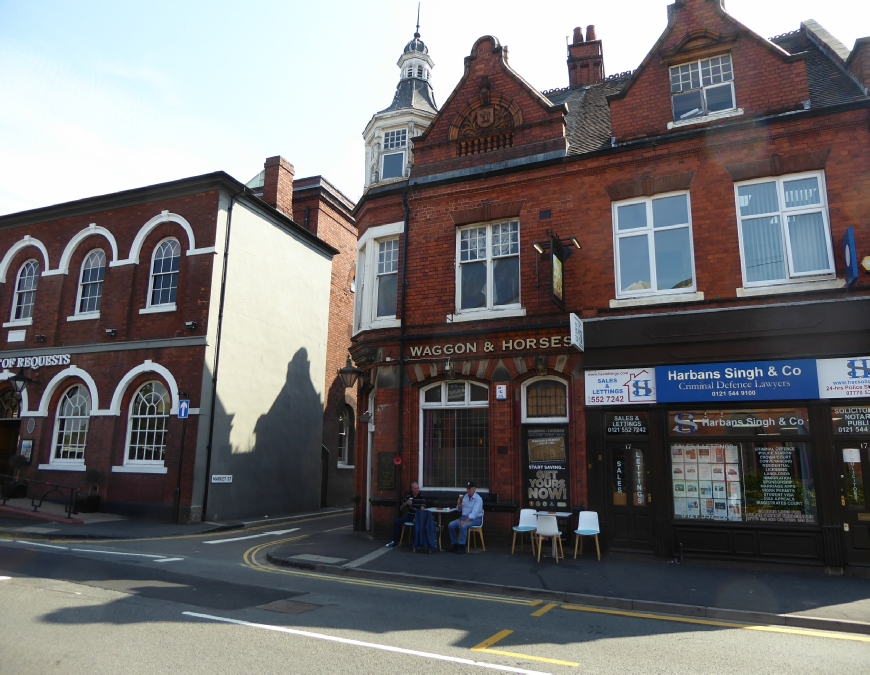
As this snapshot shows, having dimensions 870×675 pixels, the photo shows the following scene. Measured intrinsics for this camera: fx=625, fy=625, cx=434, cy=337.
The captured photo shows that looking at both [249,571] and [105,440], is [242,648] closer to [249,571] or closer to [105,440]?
[249,571]

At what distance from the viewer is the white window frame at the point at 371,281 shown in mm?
15863

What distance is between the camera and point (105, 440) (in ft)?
62.5

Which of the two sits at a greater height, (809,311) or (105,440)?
(809,311)

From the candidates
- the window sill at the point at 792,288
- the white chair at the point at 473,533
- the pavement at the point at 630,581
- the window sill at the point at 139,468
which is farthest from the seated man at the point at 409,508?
the window sill at the point at 139,468

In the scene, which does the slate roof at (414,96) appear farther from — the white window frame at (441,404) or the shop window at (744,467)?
the shop window at (744,467)

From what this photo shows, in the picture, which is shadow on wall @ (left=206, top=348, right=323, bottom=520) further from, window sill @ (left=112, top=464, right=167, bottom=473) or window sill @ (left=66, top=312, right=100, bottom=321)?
window sill @ (left=66, top=312, right=100, bottom=321)

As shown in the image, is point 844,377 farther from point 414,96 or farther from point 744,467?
point 414,96

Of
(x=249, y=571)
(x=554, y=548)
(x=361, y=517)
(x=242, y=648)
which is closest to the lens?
(x=242, y=648)

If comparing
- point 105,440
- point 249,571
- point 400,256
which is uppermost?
point 400,256

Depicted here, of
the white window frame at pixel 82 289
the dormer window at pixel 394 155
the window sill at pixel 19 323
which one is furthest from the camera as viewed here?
the window sill at pixel 19 323

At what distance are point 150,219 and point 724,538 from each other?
18.6 m

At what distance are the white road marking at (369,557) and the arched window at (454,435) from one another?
82.0 inches

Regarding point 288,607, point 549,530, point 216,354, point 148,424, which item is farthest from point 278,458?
point 288,607

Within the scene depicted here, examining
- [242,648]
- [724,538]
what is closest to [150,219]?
[242,648]
